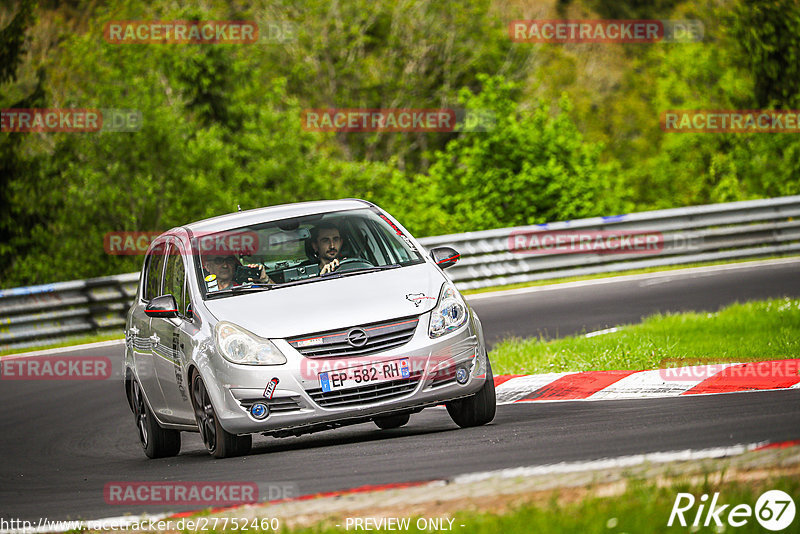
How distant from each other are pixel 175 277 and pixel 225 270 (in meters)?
0.59

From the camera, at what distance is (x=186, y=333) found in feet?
27.8

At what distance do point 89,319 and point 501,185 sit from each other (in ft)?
44.1

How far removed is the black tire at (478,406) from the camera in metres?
8.37

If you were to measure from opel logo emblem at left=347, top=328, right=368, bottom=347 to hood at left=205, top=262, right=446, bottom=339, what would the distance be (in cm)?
5

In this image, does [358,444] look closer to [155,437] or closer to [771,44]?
[155,437]

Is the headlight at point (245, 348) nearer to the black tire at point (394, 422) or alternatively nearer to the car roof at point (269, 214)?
the car roof at point (269, 214)

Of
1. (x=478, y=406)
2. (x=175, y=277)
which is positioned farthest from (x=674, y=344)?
(x=175, y=277)

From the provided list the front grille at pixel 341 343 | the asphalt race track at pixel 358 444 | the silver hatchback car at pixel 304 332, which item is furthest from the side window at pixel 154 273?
the front grille at pixel 341 343

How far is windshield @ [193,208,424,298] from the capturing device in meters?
8.86

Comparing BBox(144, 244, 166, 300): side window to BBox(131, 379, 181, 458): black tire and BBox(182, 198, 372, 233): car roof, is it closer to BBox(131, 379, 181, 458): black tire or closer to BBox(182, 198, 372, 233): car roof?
BBox(182, 198, 372, 233): car roof

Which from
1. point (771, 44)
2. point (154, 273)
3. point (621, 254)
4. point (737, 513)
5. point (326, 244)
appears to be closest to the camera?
point (737, 513)

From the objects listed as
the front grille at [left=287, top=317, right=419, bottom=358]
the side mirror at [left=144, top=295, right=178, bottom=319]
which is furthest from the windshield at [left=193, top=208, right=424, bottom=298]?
the front grille at [left=287, top=317, right=419, bottom=358]

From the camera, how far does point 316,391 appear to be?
25.4ft

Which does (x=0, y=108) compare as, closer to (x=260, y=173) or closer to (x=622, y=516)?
(x=260, y=173)
